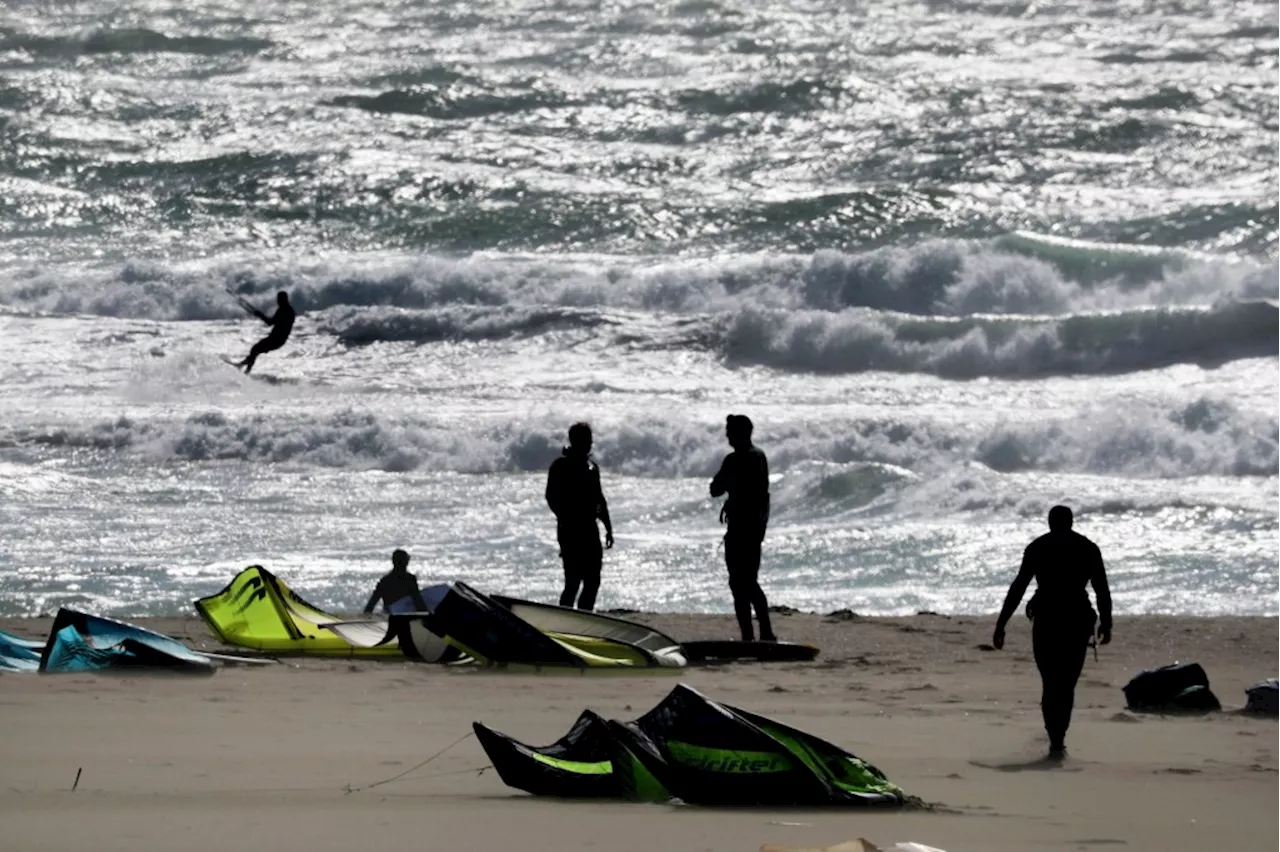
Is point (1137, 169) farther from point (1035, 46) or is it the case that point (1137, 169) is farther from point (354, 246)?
point (354, 246)

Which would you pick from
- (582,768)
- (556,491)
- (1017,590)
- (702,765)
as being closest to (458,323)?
(556,491)

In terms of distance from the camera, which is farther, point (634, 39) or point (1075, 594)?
point (634, 39)

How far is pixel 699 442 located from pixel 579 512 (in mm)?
8953

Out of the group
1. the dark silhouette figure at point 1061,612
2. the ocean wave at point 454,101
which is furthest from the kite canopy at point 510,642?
the ocean wave at point 454,101

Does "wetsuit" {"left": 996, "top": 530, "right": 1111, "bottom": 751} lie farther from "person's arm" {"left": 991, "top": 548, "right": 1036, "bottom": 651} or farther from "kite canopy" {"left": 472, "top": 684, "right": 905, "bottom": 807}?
"kite canopy" {"left": 472, "top": 684, "right": 905, "bottom": 807}

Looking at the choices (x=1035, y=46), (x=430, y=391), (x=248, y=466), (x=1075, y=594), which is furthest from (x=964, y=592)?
(x=1035, y=46)

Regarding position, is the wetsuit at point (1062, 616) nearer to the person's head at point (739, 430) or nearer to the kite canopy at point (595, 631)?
the kite canopy at point (595, 631)

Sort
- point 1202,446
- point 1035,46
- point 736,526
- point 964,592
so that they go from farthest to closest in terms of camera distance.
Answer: point 1035,46 < point 1202,446 < point 964,592 < point 736,526

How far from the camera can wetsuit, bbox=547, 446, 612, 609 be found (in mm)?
10781

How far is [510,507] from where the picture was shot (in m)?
16.8

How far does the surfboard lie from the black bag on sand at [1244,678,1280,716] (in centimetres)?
228

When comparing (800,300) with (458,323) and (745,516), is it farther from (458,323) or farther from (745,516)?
(745,516)

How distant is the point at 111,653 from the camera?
357 inches

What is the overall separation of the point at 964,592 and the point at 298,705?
616 centimetres
